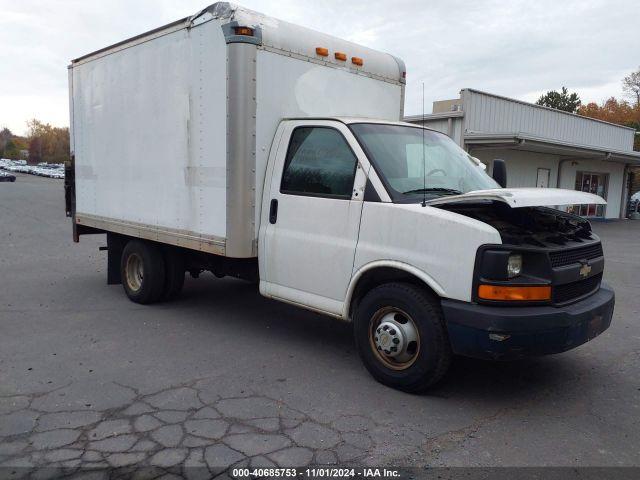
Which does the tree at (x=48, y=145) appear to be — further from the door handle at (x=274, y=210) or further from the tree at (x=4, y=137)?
the door handle at (x=274, y=210)

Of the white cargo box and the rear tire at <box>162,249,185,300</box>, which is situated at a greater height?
the white cargo box

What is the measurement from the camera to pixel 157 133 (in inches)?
241

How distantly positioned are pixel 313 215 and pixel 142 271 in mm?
3061

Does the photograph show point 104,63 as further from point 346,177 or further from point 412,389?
point 412,389

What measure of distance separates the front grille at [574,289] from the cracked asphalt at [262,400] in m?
0.84

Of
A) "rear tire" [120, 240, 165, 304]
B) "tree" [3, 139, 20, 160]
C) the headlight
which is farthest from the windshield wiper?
"tree" [3, 139, 20, 160]

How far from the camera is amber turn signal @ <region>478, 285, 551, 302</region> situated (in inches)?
148

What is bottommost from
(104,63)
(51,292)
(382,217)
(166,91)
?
(51,292)

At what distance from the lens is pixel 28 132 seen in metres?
135

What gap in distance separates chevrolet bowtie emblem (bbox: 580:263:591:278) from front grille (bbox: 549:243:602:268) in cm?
6

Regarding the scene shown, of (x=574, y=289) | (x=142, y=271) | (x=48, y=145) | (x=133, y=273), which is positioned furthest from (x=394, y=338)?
(x=48, y=145)

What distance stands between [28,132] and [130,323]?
149m

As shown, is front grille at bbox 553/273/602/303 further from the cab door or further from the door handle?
the door handle

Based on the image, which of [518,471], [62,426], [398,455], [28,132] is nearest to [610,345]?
[518,471]
